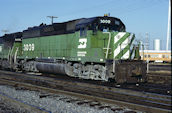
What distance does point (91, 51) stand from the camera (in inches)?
455

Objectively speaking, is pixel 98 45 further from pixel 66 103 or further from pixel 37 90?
pixel 66 103

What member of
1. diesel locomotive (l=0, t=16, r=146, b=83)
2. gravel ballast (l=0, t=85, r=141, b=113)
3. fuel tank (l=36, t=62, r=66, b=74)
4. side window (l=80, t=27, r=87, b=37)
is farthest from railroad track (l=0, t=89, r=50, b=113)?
fuel tank (l=36, t=62, r=66, b=74)

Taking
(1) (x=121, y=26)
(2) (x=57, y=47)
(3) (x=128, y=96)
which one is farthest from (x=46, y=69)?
(3) (x=128, y=96)

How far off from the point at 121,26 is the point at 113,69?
2.94 metres

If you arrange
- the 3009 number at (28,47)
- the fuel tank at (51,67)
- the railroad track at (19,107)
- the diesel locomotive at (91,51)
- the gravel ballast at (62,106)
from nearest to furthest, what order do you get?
1. the railroad track at (19,107)
2. the gravel ballast at (62,106)
3. the diesel locomotive at (91,51)
4. the fuel tank at (51,67)
5. the 3009 number at (28,47)

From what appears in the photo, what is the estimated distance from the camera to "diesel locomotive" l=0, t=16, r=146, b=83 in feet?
34.8

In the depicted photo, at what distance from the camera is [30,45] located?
17.9 metres

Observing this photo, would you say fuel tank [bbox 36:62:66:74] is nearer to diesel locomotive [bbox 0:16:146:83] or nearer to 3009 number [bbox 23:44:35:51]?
diesel locomotive [bbox 0:16:146:83]

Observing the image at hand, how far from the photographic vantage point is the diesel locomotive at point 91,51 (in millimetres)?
10609

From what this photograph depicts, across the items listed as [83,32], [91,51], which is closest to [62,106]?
[91,51]

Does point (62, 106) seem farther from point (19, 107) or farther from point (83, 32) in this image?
point (83, 32)

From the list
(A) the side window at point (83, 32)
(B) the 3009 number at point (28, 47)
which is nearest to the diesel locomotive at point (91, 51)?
(A) the side window at point (83, 32)

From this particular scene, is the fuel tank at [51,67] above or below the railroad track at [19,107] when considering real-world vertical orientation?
above

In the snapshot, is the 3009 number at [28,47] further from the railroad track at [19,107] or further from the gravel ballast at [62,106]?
the railroad track at [19,107]
